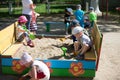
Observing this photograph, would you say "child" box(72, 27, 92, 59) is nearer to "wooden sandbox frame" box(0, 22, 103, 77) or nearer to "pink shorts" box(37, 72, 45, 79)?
"wooden sandbox frame" box(0, 22, 103, 77)

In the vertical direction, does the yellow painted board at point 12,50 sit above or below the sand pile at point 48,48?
above

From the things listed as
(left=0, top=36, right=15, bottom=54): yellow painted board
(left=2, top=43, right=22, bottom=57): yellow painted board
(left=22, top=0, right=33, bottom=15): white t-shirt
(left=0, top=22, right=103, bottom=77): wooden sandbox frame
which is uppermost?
(left=22, top=0, right=33, bottom=15): white t-shirt

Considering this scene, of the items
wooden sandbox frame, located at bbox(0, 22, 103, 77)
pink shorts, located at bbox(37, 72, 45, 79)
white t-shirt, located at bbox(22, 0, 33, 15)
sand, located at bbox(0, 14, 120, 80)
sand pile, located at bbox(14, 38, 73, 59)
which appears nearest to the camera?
pink shorts, located at bbox(37, 72, 45, 79)

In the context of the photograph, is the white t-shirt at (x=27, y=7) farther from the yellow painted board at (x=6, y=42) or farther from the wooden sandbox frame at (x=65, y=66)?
the wooden sandbox frame at (x=65, y=66)

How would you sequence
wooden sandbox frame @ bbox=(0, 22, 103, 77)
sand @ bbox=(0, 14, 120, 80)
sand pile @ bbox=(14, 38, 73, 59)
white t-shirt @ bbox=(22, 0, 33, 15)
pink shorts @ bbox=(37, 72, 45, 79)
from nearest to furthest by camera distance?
pink shorts @ bbox=(37, 72, 45, 79), wooden sandbox frame @ bbox=(0, 22, 103, 77), sand @ bbox=(0, 14, 120, 80), sand pile @ bbox=(14, 38, 73, 59), white t-shirt @ bbox=(22, 0, 33, 15)

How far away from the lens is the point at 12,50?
6.87 m

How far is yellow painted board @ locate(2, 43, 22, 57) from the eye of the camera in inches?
249

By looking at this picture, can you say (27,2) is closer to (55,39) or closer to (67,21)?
(55,39)

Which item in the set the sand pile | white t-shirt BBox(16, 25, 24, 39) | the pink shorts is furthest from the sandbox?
the pink shorts

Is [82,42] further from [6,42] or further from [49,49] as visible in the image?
[6,42]

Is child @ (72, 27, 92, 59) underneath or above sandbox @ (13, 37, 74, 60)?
above

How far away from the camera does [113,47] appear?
8.71 m

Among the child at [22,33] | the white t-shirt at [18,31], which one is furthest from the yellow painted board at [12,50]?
the white t-shirt at [18,31]

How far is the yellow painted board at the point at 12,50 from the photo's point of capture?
634 cm
